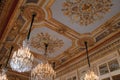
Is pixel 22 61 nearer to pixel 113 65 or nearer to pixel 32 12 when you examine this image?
pixel 32 12

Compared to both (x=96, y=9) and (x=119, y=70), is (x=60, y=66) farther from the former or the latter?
(x=96, y=9)

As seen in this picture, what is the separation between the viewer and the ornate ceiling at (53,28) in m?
4.14

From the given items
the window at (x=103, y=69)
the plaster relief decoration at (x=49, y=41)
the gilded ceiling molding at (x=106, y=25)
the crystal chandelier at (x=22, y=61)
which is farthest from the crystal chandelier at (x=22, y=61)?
the window at (x=103, y=69)

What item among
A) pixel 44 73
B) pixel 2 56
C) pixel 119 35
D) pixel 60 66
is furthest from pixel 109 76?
pixel 2 56

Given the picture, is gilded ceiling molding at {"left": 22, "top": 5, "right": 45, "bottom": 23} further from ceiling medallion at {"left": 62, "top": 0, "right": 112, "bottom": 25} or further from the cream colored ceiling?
ceiling medallion at {"left": 62, "top": 0, "right": 112, "bottom": 25}

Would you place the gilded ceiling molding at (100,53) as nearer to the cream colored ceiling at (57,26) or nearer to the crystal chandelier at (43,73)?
the cream colored ceiling at (57,26)

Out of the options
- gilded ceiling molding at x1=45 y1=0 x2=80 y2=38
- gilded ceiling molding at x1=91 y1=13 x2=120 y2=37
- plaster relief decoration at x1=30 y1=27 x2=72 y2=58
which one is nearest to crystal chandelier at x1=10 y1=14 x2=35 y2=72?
gilded ceiling molding at x1=45 y1=0 x2=80 y2=38

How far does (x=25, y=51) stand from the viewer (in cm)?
380

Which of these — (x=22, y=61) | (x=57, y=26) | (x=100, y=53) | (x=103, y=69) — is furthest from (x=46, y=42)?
(x=103, y=69)

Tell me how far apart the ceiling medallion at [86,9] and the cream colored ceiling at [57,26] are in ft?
0.59

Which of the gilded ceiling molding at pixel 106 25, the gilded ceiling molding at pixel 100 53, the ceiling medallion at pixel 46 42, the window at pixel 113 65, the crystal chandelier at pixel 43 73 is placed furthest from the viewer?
the ceiling medallion at pixel 46 42

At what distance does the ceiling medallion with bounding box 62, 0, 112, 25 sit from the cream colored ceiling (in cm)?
18

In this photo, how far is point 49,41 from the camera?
586cm

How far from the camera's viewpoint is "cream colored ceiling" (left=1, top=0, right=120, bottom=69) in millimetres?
4145
